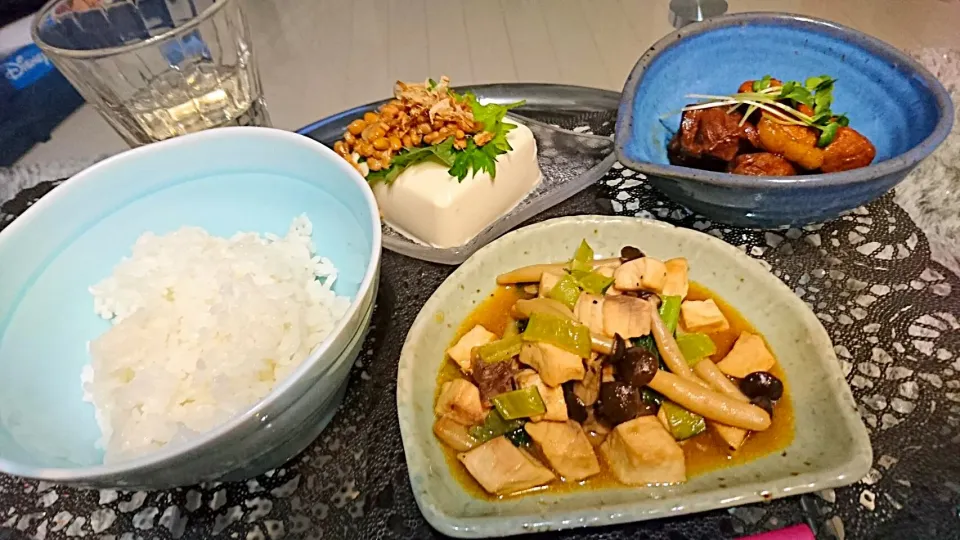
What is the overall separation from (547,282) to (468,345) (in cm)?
23

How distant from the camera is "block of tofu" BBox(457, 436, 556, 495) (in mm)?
1210

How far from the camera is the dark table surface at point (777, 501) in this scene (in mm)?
1169

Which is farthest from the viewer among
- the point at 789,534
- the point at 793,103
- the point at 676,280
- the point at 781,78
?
the point at 781,78

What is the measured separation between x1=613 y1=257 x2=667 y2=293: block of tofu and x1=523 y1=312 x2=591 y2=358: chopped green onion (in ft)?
0.57

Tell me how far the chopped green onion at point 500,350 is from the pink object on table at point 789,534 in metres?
0.55

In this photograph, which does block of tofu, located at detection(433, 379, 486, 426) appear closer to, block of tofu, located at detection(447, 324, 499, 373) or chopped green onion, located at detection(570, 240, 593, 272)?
block of tofu, located at detection(447, 324, 499, 373)

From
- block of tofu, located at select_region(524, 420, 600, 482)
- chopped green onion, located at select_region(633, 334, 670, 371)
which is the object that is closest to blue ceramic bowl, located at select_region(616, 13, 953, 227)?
chopped green onion, located at select_region(633, 334, 670, 371)

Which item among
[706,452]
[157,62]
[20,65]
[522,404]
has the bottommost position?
[706,452]

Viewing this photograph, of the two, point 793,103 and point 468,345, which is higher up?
point 793,103

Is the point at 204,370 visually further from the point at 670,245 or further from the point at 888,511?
the point at 888,511

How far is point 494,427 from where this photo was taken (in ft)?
4.30

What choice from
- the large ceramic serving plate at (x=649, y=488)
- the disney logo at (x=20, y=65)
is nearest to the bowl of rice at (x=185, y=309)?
the large ceramic serving plate at (x=649, y=488)

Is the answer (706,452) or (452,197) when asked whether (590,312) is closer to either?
(706,452)

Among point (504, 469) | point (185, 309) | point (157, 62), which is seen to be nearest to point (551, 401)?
point (504, 469)
